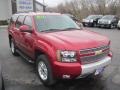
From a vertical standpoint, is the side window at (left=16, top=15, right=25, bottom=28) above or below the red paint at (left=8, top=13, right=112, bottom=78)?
above

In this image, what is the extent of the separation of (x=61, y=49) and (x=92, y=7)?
38.0m

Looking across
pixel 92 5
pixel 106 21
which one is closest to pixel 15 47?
pixel 106 21

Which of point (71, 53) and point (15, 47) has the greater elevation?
point (71, 53)

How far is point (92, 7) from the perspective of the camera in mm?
41875

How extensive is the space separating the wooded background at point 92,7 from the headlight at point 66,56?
32575mm

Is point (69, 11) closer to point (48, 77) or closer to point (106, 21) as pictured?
point (106, 21)

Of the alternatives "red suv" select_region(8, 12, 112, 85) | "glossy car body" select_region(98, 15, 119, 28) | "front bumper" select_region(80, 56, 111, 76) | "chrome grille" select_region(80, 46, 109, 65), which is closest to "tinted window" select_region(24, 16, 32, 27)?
"red suv" select_region(8, 12, 112, 85)

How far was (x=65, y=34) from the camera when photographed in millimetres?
5777

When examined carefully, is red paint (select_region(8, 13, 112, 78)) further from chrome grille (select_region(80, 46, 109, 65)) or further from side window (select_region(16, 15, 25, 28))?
side window (select_region(16, 15, 25, 28))

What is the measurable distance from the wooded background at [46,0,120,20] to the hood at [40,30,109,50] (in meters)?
31.7

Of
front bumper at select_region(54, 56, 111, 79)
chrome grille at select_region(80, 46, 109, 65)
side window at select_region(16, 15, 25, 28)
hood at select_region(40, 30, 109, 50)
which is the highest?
side window at select_region(16, 15, 25, 28)

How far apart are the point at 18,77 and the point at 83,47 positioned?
2.24 meters

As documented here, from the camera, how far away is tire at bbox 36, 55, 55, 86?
529 centimetres

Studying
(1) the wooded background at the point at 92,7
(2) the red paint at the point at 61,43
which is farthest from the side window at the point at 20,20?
(1) the wooded background at the point at 92,7
